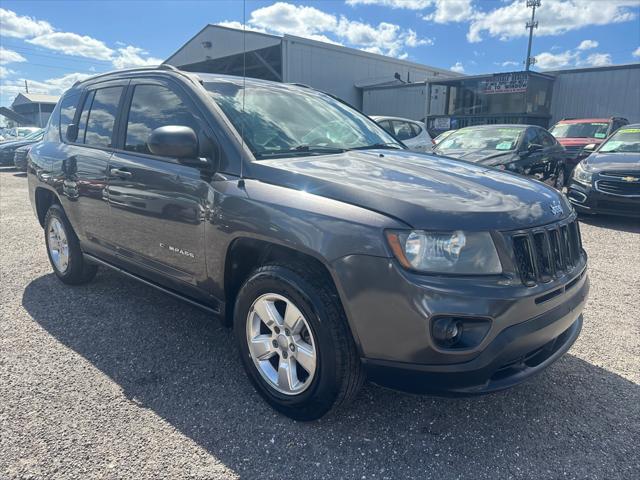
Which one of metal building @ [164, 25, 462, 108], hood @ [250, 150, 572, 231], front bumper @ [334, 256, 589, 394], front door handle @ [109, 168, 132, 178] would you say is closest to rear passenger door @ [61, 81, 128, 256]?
front door handle @ [109, 168, 132, 178]

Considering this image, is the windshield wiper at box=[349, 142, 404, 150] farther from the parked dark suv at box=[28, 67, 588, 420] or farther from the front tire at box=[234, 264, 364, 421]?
the front tire at box=[234, 264, 364, 421]

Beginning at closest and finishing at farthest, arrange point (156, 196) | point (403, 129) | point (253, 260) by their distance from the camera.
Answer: point (253, 260) < point (156, 196) < point (403, 129)

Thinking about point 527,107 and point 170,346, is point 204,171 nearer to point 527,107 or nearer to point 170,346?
point 170,346

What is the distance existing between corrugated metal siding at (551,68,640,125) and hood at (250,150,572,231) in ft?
65.1

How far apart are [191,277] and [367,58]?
2789 cm

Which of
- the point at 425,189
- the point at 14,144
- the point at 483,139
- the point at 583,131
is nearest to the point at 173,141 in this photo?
the point at 425,189

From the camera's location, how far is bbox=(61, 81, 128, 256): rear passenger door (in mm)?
3547

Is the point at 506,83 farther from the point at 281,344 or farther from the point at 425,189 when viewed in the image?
the point at 281,344

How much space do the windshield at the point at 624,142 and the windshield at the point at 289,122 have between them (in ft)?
21.0

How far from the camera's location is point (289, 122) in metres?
3.04

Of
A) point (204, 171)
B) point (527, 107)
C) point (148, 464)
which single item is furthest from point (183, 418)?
point (527, 107)

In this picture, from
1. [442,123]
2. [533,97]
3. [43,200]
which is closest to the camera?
[43,200]

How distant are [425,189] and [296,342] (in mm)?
992

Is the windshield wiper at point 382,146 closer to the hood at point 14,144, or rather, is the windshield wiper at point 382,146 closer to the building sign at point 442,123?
the hood at point 14,144
